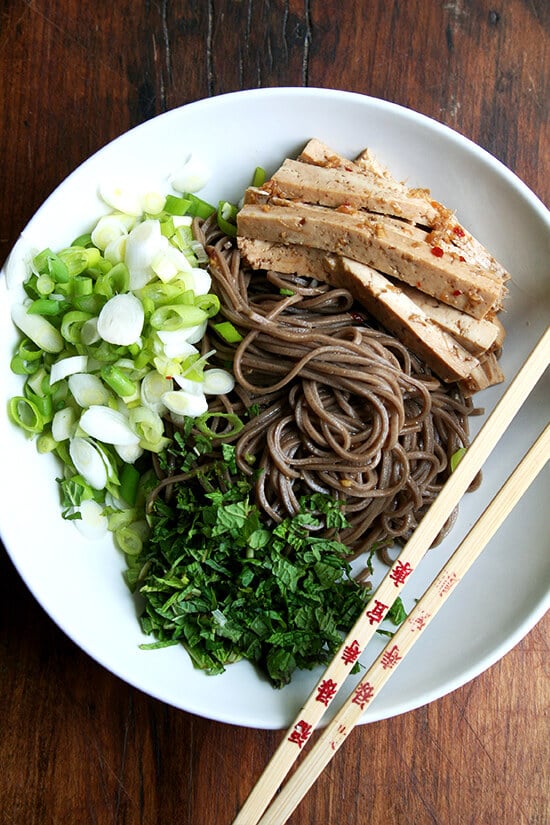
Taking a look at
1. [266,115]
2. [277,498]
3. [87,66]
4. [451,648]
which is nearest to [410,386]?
[277,498]

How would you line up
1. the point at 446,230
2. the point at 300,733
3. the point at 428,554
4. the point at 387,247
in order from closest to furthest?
1. the point at 300,733
2. the point at 387,247
3. the point at 446,230
4. the point at 428,554

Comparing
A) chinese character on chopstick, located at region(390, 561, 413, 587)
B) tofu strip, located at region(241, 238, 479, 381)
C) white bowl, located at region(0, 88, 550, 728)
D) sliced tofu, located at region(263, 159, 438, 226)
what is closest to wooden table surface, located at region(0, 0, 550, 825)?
white bowl, located at region(0, 88, 550, 728)

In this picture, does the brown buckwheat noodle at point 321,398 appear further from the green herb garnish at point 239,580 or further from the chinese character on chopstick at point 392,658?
the chinese character on chopstick at point 392,658

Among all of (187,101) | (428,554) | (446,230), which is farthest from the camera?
(187,101)

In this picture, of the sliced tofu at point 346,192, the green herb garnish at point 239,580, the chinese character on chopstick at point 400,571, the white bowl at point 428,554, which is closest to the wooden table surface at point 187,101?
the white bowl at point 428,554

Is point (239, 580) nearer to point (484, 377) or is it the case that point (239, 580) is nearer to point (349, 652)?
point (349, 652)

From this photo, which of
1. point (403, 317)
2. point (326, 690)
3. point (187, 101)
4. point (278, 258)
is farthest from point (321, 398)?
point (187, 101)

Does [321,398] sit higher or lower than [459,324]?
lower
